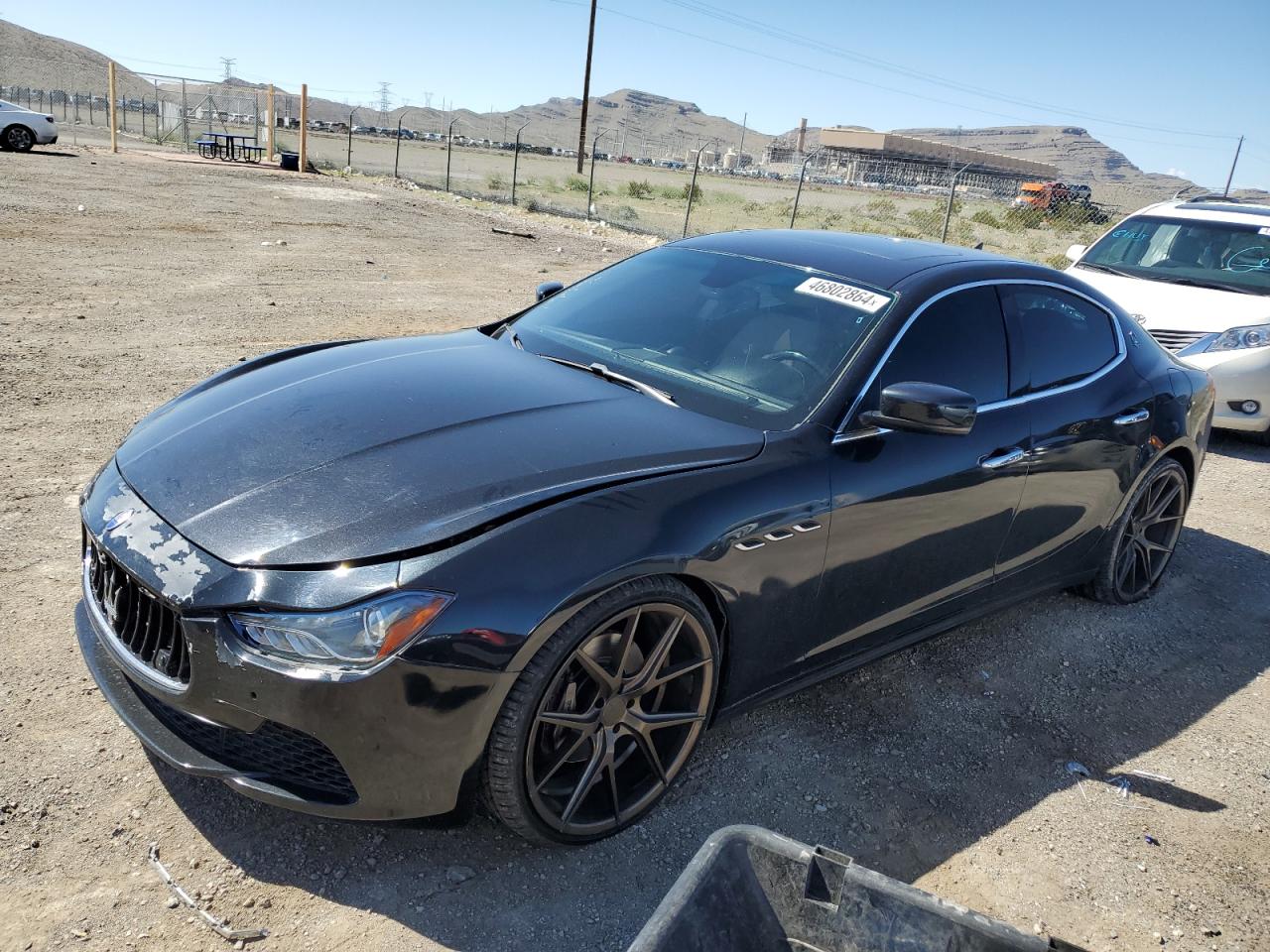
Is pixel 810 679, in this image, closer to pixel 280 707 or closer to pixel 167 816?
pixel 280 707

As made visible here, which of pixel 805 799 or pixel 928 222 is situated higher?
pixel 928 222

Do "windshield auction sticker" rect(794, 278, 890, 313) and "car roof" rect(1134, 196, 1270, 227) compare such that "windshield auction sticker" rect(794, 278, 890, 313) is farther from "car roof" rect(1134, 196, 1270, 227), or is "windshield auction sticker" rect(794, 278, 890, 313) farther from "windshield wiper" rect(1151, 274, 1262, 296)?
"car roof" rect(1134, 196, 1270, 227)

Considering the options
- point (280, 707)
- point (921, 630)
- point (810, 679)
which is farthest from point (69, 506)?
point (921, 630)

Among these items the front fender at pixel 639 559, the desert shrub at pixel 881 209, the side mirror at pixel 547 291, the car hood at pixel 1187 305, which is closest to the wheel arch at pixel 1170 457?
the front fender at pixel 639 559

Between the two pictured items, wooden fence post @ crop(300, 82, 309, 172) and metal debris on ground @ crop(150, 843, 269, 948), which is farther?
wooden fence post @ crop(300, 82, 309, 172)

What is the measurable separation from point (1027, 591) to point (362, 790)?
9.84 feet

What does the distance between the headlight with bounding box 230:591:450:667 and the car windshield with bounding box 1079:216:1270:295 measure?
826 cm

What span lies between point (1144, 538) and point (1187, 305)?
4121 mm

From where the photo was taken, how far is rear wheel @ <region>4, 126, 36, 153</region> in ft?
80.9

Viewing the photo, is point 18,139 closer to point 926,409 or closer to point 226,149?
point 226,149

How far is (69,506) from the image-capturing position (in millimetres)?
4543

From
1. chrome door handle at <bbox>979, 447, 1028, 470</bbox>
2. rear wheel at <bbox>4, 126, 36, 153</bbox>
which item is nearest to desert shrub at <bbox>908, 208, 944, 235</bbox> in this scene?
chrome door handle at <bbox>979, 447, 1028, 470</bbox>

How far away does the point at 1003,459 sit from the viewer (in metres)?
3.69

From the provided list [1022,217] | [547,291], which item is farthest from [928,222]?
[547,291]
